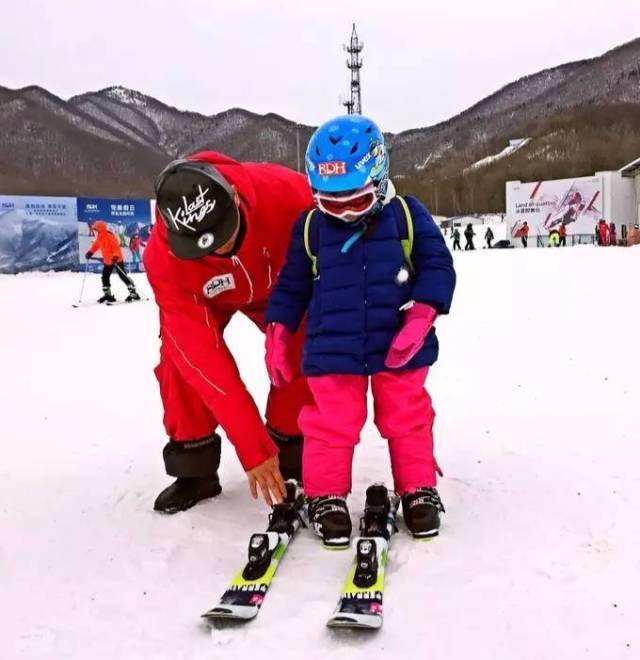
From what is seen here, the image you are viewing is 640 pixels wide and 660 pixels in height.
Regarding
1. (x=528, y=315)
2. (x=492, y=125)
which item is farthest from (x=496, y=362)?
(x=492, y=125)

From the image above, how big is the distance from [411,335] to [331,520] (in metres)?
0.70

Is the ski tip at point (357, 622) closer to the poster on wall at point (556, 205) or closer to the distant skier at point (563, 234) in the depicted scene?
the distant skier at point (563, 234)

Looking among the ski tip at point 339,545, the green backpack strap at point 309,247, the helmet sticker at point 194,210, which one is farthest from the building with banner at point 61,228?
the ski tip at point 339,545

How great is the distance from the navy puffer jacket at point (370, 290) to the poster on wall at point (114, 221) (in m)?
17.6

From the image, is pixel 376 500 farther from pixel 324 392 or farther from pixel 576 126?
pixel 576 126

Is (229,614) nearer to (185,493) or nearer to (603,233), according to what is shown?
(185,493)

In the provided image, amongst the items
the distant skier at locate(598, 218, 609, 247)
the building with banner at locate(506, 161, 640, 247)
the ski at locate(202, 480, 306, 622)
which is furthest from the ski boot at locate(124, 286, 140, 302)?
the building with banner at locate(506, 161, 640, 247)

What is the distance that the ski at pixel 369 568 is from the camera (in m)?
1.75

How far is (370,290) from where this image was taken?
7.80 ft

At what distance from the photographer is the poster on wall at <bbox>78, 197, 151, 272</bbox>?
19.1 meters

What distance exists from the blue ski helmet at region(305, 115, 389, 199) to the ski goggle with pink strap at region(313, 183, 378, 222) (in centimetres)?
2

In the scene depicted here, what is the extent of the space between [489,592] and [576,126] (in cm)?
9987

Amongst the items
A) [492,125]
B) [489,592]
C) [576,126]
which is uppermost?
[492,125]

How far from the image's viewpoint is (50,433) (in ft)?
12.8
